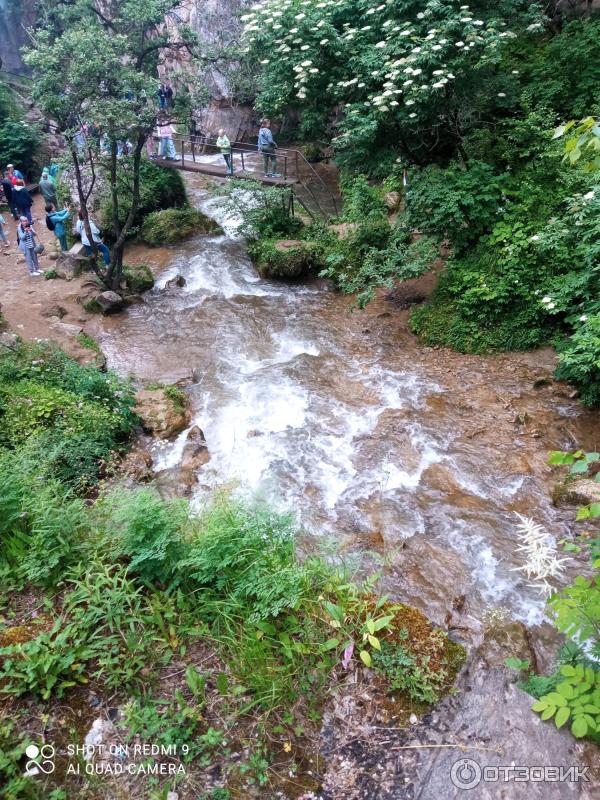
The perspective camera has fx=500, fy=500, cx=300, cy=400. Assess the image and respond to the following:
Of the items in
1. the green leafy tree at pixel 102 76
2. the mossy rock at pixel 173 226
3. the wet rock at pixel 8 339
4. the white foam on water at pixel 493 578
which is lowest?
the white foam on water at pixel 493 578

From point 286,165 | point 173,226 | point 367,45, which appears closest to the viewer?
point 367,45

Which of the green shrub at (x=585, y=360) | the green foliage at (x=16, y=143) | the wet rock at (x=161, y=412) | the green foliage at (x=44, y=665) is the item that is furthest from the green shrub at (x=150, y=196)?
the green foliage at (x=44, y=665)

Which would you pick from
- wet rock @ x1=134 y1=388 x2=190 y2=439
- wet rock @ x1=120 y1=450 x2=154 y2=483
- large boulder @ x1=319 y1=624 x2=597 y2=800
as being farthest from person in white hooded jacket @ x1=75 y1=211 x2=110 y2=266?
large boulder @ x1=319 y1=624 x2=597 y2=800

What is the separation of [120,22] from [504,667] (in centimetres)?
1261

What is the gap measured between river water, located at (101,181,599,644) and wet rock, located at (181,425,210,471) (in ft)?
0.43

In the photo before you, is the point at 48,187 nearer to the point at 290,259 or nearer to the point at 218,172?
the point at 218,172

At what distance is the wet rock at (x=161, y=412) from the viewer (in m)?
7.85

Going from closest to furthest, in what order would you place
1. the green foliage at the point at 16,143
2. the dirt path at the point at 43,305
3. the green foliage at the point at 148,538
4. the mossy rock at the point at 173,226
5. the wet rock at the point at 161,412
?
the green foliage at the point at 148,538, the wet rock at the point at 161,412, the dirt path at the point at 43,305, the mossy rock at the point at 173,226, the green foliage at the point at 16,143

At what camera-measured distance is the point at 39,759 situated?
9.77ft

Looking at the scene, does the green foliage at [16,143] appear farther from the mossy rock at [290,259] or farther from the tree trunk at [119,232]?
the mossy rock at [290,259]

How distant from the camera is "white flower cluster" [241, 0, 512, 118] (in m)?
8.49

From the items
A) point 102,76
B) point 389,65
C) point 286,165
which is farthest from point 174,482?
point 286,165

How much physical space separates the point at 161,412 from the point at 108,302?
4789 millimetres

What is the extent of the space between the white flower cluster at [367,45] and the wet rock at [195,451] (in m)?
6.43
